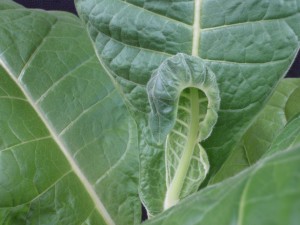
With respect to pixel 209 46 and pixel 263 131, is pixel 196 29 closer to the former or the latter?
pixel 209 46

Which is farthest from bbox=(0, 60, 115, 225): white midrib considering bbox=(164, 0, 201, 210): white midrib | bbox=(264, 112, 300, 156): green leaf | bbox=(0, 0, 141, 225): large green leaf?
bbox=(264, 112, 300, 156): green leaf

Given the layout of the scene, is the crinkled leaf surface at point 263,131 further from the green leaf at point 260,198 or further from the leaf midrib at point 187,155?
the green leaf at point 260,198

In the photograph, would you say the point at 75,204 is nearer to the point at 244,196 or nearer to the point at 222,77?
the point at 222,77

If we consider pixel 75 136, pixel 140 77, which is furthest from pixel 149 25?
pixel 75 136

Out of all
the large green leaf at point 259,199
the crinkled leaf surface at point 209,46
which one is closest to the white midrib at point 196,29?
the crinkled leaf surface at point 209,46

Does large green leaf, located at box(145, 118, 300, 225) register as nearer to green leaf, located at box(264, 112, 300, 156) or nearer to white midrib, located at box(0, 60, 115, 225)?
green leaf, located at box(264, 112, 300, 156)

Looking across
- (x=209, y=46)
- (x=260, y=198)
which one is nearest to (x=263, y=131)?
(x=209, y=46)
